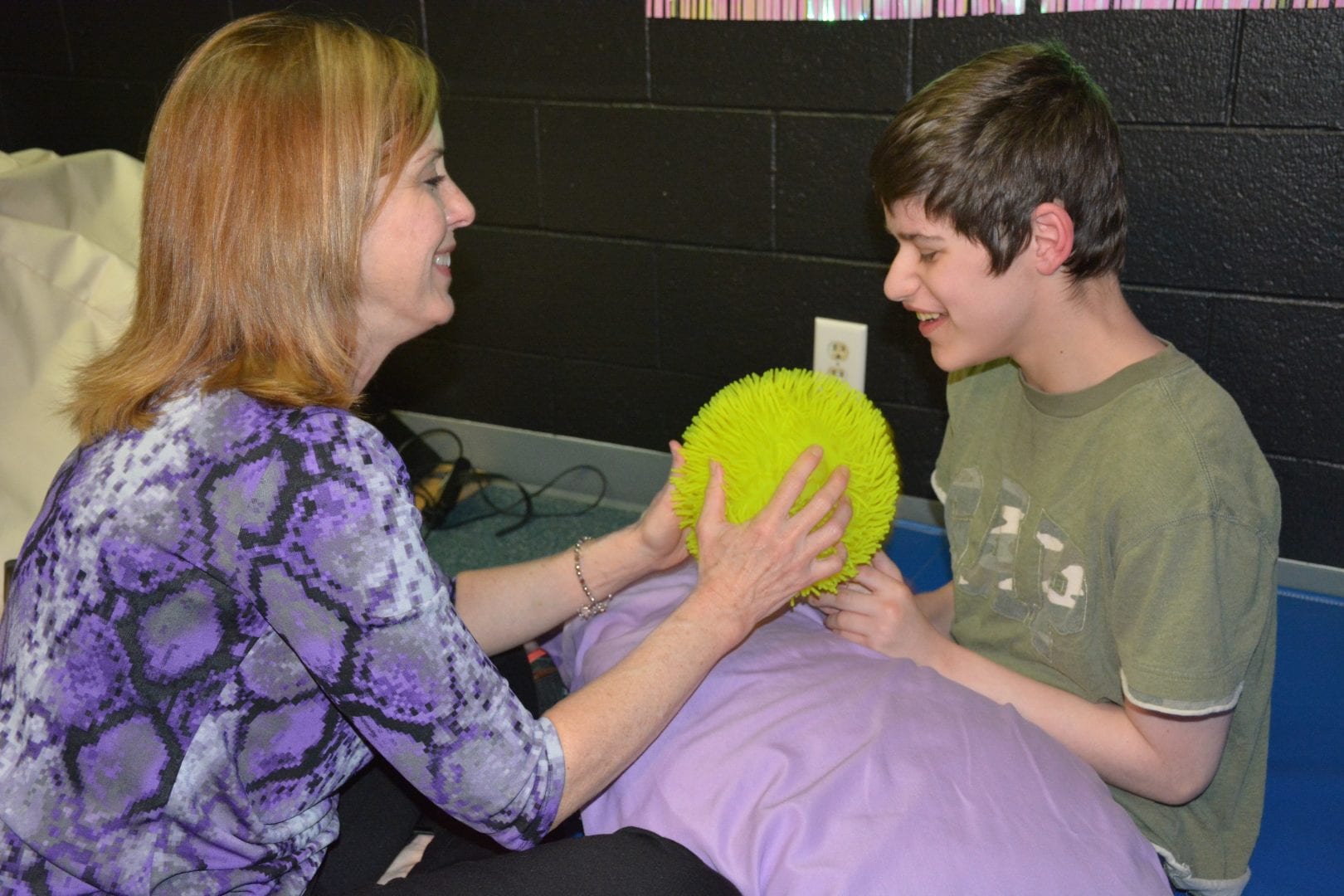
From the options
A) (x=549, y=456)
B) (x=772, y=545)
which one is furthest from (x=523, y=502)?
(x=772, y=545)

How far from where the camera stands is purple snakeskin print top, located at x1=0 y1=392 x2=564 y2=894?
3.19ft

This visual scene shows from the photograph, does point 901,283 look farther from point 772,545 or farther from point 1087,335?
point 772,545

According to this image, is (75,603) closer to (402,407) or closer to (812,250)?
(812,250)

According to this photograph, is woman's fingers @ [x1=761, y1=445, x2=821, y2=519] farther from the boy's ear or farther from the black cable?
the black cable

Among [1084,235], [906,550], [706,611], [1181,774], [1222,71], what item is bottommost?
[906,550]

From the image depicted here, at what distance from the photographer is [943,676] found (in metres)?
1.29

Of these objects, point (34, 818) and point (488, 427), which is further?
point (488, 427)

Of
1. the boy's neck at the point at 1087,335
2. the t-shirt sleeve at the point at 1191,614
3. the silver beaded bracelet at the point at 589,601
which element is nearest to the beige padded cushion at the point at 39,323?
the silver beaded bracelet at the point at 589,601

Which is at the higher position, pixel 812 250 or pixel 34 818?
pixel 812 250

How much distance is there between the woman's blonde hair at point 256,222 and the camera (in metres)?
A: 1.05

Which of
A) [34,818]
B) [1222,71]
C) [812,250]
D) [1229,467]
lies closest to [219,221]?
[34,818]

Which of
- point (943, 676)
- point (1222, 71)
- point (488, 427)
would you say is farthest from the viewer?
point (488, 427)

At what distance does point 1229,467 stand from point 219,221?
96 centimetres

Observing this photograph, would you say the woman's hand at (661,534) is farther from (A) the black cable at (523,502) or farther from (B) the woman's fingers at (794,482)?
(A) the black cable at (523,502)
